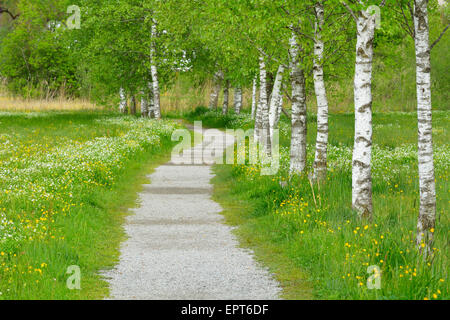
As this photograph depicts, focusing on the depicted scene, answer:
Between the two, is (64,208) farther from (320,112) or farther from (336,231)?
(320,112)

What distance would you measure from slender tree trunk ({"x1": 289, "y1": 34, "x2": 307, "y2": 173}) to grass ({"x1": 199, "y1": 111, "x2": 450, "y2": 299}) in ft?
1.95

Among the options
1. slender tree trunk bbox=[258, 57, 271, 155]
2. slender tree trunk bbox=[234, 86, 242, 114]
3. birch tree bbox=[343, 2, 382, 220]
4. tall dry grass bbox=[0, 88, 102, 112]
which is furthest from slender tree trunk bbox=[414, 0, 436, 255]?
tall dry grass bbox=[0, 88, 102, 112]

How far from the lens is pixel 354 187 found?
11047 millimetres

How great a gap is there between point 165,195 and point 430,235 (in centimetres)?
883

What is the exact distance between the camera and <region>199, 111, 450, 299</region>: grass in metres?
7.55

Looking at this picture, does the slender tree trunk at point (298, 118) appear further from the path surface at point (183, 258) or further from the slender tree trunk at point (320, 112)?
the path surface at point (183, 258)

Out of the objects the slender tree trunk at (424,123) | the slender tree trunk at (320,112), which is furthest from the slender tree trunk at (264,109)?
the slender tree trunk at (424,123)

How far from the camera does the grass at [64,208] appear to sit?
8.15 m

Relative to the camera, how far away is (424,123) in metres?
9.18

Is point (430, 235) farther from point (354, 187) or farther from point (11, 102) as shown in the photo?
point (11, 102)

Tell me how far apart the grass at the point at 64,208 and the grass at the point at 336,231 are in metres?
2.87

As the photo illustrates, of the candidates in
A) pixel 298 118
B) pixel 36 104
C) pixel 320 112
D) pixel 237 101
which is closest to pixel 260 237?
pixel 320 112
